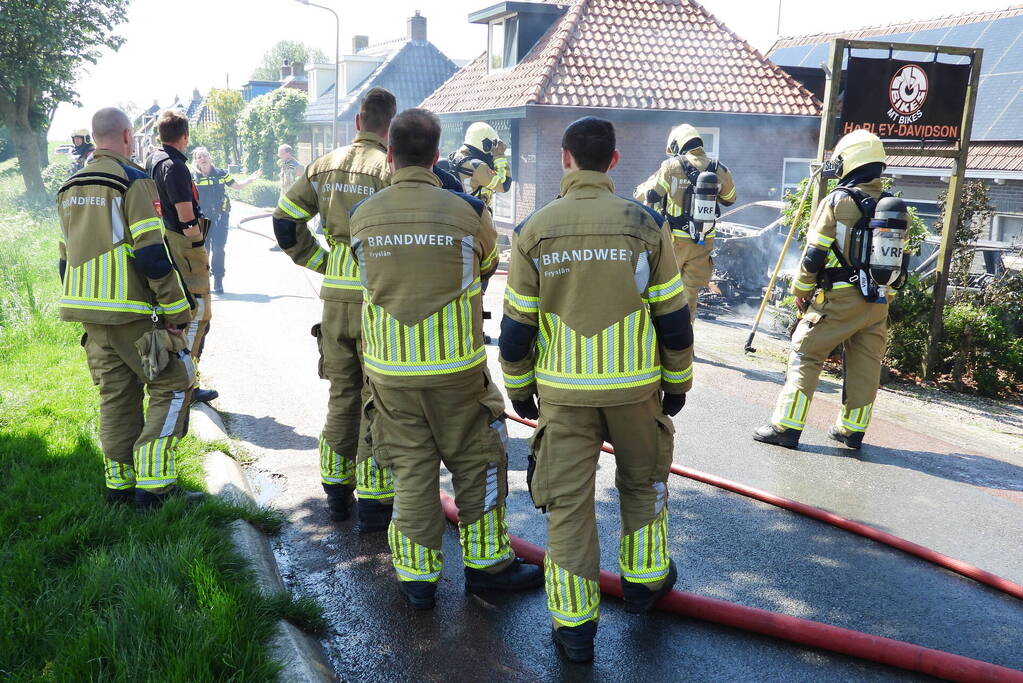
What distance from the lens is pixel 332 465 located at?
14.8 feet

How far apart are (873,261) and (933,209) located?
37.1ft

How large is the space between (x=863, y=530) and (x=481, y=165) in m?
5.76

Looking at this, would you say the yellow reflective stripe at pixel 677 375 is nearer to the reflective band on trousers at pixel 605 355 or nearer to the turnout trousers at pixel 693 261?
the reflective band on trousers at pixel 605 355

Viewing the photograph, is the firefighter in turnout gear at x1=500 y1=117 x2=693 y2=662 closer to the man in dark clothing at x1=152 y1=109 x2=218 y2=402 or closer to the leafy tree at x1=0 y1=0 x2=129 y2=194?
the man in dark clothing at x1=152 y1=109 x2=218 y2=402

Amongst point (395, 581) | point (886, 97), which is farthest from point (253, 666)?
point (886, 97)

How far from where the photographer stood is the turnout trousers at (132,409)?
4266 mm

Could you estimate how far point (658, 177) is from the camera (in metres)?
8.41

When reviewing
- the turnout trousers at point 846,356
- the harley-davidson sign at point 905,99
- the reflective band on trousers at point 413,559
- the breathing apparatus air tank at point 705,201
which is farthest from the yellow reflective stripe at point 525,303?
the harley-davidson sign at point 905,99

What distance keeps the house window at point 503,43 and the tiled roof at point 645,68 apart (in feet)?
1.45

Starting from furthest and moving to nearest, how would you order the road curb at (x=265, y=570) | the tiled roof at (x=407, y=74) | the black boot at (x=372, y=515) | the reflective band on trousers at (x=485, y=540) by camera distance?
1. the tiled roof at (x=407, y=74)
2. the black boot at (x=372, y=515)
3. the reflective band on trousers at (x=485, y=540)
4. the road curb at (x=265, y=570)

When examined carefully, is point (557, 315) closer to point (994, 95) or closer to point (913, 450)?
point (913, 450)

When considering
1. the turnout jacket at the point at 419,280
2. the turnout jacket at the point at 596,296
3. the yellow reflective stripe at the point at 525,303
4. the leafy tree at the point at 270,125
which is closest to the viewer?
the turnout jacket at the point at 596,296

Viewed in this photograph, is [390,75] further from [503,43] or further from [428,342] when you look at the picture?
[428,342]

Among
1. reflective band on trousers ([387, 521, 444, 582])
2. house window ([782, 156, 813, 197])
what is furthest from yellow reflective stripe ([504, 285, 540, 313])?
house window ([782, 156, 813, 197])
